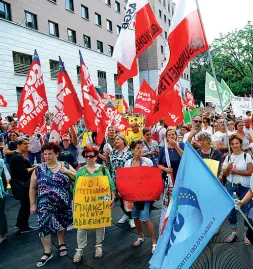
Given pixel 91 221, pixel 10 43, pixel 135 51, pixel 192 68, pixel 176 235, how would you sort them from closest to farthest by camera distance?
1. pixel 176 235
2. pixel 91 221
3. pixel 135 51
4. pixel 10 43
5. pixel 192 68

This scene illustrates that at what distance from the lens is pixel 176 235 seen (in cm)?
244

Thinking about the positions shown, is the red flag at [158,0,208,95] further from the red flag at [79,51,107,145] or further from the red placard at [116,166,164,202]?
the red flag at [79,51,107,145]

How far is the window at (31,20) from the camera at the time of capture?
1978 centimetres

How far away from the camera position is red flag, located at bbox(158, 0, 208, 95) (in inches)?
149

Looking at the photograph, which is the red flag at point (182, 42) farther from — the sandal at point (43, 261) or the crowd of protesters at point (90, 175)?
the sandal at point (43, 261)

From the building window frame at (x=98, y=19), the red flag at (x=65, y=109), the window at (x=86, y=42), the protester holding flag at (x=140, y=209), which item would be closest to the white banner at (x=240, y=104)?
the red flag at (x=65, y=109)

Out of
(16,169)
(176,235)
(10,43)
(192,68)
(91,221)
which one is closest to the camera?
(176,235)

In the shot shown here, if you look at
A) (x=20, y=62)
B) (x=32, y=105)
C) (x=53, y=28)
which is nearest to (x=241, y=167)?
(x=32, y=105)

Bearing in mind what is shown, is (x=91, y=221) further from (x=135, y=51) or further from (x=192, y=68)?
(x=192, y=68)

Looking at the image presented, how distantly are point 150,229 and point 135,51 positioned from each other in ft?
11.6

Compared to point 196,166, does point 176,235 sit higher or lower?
lower

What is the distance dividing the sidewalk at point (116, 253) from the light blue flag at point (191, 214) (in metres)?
1.55

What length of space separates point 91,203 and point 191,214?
6.65 ft

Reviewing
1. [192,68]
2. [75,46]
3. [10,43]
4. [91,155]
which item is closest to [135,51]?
[91,155]
